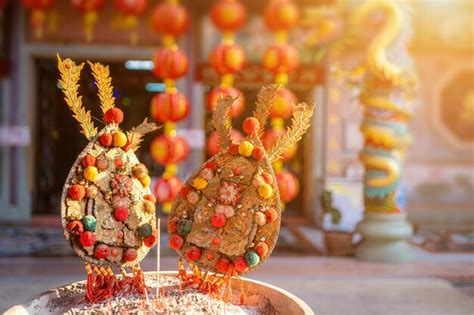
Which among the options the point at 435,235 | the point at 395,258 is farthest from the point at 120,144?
the point at 435,235

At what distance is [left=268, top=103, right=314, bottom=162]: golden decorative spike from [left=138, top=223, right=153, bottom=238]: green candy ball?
1.82ft

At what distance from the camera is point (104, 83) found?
2.23m

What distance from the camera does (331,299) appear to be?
15.0 ft

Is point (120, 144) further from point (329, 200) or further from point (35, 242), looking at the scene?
point (35, 242)

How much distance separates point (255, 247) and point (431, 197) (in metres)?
7.57

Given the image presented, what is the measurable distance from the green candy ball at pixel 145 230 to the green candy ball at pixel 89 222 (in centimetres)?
18

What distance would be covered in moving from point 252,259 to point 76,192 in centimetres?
72

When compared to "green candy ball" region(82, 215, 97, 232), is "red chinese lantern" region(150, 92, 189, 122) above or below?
above

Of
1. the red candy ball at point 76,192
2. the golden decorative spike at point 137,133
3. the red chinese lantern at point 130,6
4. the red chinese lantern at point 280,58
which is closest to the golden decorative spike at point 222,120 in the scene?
the golden decorative spike at point 137,133

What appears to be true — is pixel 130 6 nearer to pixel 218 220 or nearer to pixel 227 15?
pixel 227 15

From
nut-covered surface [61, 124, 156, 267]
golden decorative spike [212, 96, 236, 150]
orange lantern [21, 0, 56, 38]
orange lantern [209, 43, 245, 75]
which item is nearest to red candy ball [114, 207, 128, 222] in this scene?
nut-covered surface [61, 124, 156, 267]

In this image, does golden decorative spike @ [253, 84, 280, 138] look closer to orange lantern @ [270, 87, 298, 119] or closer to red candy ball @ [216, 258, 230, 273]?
red candy ball @ [216, 258, 230, 273]

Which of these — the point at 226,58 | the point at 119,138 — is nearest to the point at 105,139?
the point at 119,138

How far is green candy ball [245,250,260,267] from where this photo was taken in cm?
212
